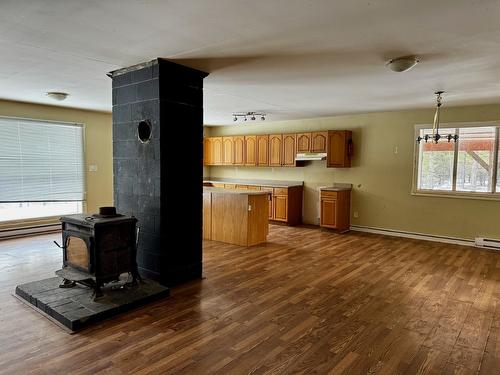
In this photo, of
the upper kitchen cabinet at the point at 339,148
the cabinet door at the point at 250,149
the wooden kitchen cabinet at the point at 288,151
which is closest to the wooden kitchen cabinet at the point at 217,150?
the cabinet door at the point at 250,149

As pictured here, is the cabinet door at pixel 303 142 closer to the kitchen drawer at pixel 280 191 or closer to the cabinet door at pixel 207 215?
the kitchen drawer at pixel 280 191

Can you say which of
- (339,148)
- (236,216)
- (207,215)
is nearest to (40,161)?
(207,215)

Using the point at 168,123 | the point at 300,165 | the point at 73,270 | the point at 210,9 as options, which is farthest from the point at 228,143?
the point at 210,9

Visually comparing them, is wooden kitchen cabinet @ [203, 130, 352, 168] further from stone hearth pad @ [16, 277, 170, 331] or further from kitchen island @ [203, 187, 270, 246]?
stone hearth pad @ [16, 277, 170, 331]

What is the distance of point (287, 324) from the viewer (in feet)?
9.51

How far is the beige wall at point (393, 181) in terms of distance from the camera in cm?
569

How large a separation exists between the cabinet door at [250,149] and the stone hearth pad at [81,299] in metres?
5.05

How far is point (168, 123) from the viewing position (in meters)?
3.53

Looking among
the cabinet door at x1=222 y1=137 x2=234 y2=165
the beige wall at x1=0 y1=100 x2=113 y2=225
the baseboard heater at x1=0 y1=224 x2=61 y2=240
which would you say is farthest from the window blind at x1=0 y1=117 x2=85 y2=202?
the cabinet door at x1=222 y1=137 x2=234 y2=165

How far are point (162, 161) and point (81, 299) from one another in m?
1.50

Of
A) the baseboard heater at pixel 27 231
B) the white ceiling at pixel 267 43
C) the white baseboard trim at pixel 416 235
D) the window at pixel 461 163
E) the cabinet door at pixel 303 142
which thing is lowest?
the white baseboard trim at pixel 416 235

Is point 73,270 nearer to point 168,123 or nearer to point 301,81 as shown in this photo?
point 168,123

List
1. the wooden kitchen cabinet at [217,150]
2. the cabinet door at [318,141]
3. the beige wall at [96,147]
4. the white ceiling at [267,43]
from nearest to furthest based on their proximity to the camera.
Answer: the white ceiling at [267,43]
the beige wall at [96,147]
the cabinet door at [318,141]
the wooden kitchen cabinet at [217,150]

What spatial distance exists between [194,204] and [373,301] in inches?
84.3
